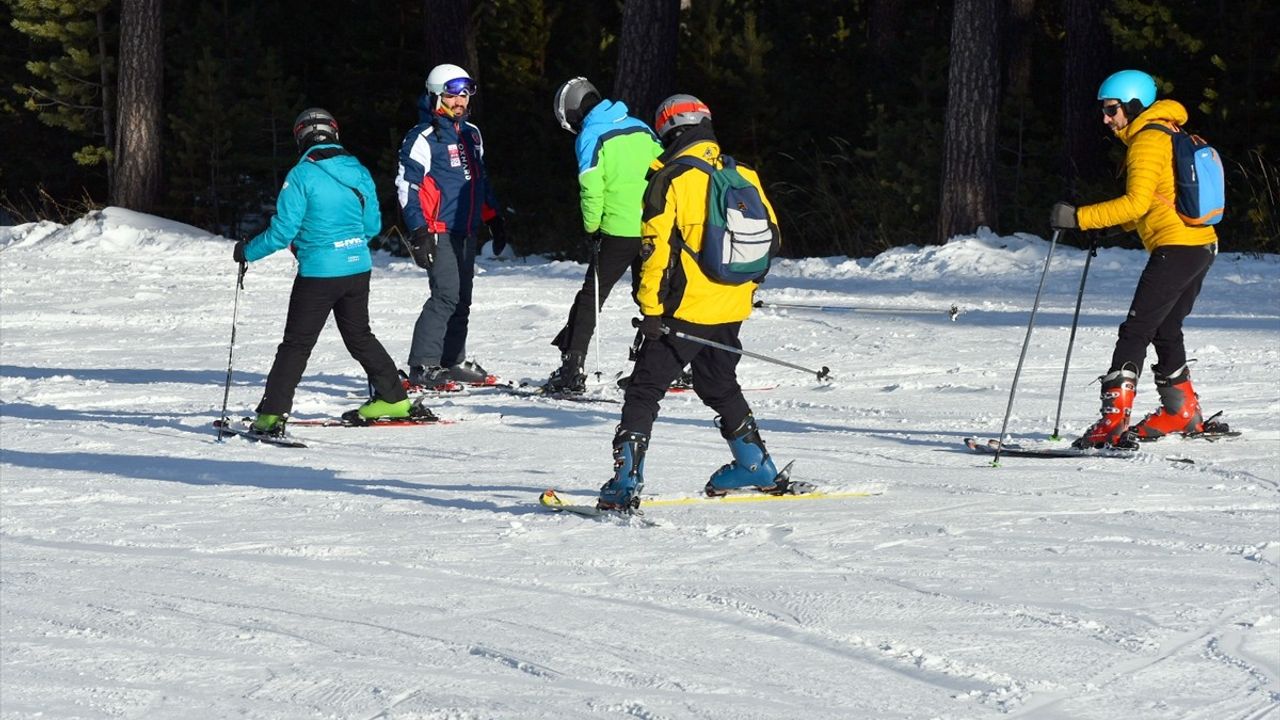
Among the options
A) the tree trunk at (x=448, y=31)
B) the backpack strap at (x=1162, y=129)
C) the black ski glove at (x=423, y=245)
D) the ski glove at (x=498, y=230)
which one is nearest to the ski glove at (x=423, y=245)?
the black ski glove at (x=423, y=245)

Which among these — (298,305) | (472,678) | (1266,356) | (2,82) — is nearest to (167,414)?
(298,305)

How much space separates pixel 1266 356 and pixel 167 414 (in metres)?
7.42

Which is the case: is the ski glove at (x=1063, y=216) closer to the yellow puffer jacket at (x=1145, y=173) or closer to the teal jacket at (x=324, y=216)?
the yellow puffer jacket at (x=1145, y=173)

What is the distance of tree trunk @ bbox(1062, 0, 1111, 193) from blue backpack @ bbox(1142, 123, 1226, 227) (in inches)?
504

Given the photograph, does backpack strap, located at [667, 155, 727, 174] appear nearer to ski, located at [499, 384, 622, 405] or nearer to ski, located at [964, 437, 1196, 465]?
ski, located at [964, 437, 1196, 465]

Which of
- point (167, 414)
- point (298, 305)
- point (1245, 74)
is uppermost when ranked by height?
point (1245, 74)

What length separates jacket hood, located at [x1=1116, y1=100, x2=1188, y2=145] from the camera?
8.66 m

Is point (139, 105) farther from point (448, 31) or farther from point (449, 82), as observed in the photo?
point (449, 82)

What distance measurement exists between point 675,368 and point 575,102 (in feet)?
13.4

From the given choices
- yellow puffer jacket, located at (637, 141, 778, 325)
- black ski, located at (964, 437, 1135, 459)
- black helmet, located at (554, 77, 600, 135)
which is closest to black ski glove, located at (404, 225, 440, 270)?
black helmet, located at (554, 77, 600, 135)

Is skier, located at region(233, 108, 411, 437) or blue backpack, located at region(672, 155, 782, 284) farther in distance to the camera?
skier, located at region(233, 108, 411, 437)

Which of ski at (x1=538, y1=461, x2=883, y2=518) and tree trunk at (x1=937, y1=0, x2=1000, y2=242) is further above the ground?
tree trunk at (x1=937, y1=0, x2=1000, y2=242)

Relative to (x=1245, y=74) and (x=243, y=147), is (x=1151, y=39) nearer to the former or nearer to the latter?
(x=1245, y=74)

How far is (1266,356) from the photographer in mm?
12172
